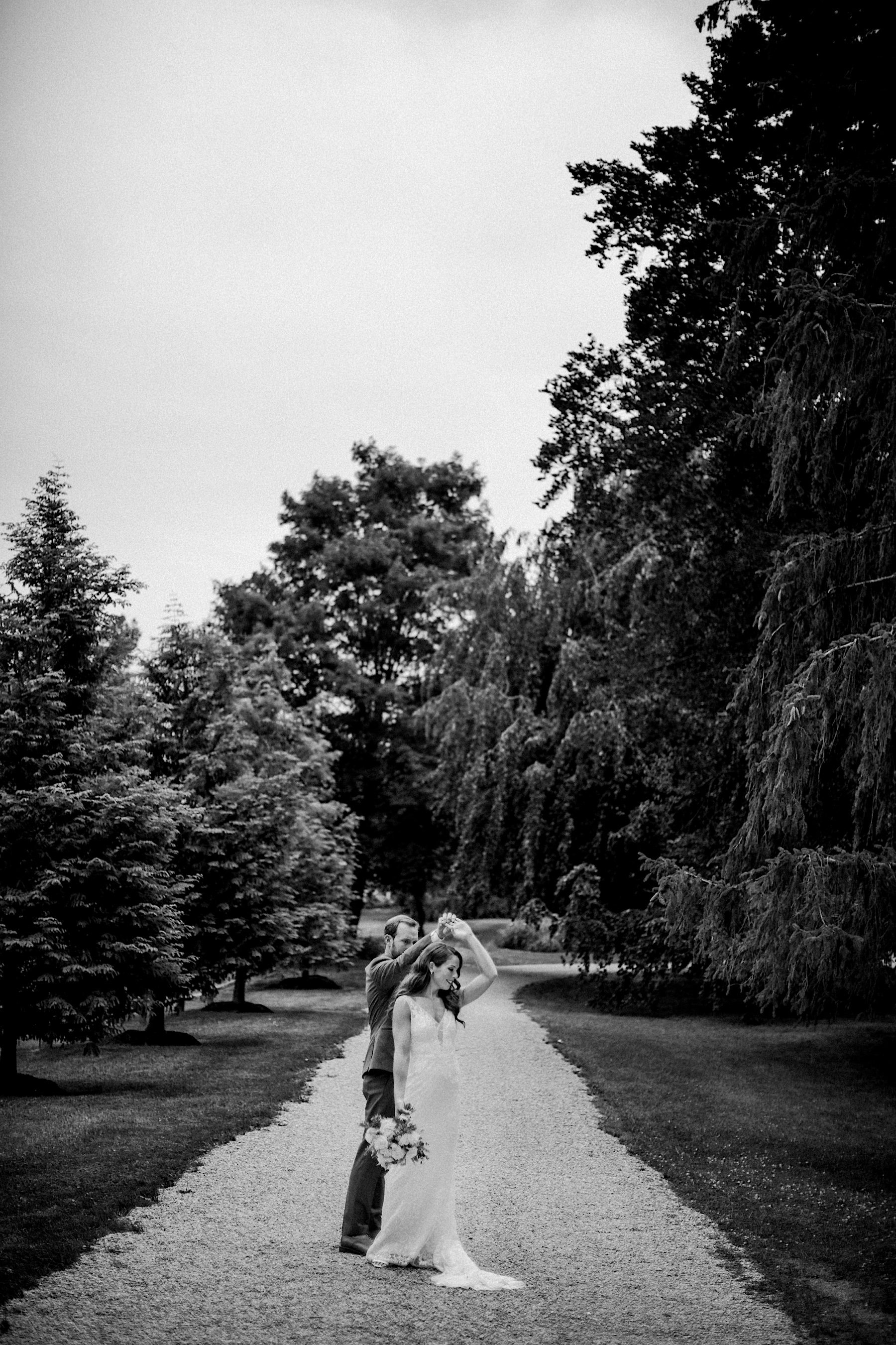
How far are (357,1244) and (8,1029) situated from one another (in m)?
7.58

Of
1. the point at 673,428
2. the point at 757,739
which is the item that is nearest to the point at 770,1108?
the point at 757,739

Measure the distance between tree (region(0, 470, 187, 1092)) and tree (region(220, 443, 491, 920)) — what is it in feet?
67.3

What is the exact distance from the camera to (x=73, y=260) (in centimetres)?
1638

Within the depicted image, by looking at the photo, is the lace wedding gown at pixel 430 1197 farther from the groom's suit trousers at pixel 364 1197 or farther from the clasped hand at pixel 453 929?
the clasped hand at pixel 453 929

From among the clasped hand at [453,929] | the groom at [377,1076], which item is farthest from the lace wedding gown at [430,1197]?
the clasped hand at [453,929]

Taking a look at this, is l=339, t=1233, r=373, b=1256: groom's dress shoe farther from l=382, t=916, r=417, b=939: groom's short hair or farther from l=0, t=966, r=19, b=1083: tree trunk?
l=0, t=966, r=19, b=1083: tree trunk

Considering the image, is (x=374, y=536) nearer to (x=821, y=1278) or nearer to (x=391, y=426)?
(x=391, y=426)

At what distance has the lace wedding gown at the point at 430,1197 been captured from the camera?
580 cm

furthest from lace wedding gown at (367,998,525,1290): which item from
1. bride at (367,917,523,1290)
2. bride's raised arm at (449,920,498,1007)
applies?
bride's raised arm at (449,920,498,1007)

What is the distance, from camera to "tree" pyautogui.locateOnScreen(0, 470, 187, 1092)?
1212cm

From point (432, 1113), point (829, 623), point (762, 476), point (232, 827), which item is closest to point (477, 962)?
point (432, 1113)

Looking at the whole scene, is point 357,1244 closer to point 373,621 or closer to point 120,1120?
point 120,1120

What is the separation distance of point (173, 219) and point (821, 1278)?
15499mm

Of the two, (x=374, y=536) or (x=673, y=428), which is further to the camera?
(x=374, y=536)
